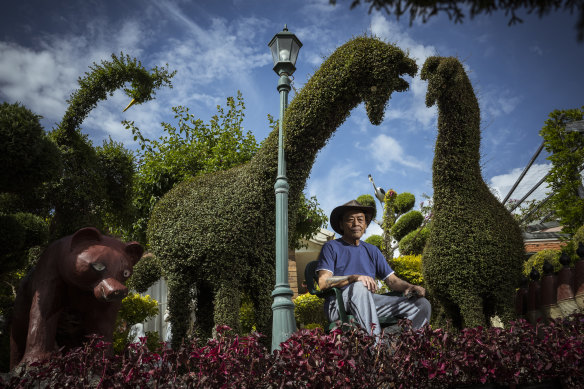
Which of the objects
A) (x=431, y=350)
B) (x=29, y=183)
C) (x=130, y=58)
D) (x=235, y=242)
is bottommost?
(x=431, y=350)

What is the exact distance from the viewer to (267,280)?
5.88 meters

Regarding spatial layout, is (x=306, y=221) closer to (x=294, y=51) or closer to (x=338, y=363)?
(x=294, y=51)

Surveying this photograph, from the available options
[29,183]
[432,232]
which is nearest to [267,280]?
[432,232]

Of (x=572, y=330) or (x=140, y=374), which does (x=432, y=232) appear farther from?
(x=140, y=374)

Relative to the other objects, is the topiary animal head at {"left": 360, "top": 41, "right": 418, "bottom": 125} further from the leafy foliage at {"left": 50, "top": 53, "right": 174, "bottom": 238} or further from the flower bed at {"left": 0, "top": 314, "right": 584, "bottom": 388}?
the leafy foliage at {"left": 50, "top": 53, "right": 174, "bottom": 238}

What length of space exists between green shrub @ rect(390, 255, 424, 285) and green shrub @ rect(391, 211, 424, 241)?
281cm

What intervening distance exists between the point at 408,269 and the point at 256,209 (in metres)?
7.62

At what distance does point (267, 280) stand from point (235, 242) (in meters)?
0.76

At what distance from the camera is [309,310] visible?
12617 mm

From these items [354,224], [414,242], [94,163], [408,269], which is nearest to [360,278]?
[354,224]

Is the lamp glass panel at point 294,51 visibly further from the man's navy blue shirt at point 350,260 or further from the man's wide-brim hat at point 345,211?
the man's navy blue shirt at point 350,260

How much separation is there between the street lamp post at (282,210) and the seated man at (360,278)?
53 cm

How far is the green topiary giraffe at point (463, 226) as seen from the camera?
5.19m

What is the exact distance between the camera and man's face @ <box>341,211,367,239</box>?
503 centimetres
